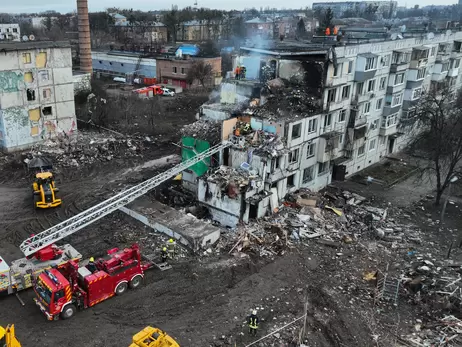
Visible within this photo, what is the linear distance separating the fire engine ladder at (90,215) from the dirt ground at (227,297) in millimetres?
1550

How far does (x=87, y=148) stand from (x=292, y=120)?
19.8 m

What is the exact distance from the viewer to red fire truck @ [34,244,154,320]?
53.5 feet

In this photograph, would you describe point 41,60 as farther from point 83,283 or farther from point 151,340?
point 151,340

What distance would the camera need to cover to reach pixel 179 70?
6656 cm

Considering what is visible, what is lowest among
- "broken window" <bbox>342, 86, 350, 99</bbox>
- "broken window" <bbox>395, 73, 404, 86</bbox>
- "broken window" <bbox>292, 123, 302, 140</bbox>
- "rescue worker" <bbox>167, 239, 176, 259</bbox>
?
"rescue worker" <bbox>167, 239, 176, 259</bbox>

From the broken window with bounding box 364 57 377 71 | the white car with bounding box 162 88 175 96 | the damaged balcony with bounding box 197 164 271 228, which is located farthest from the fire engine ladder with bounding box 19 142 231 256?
the white car with bounding box 162 88 175 96

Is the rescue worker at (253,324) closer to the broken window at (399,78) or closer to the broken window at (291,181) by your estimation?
the broken window at (291,181)

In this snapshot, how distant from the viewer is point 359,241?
2422 cm

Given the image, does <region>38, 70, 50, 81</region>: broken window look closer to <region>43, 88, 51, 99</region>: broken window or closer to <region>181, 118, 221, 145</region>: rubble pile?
<region>43, 88, 51, 99</region>: broken window

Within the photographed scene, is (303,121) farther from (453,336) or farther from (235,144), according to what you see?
(453,336)

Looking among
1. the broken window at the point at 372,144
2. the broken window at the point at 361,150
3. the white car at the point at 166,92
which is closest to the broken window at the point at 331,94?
the broken window at the point at 361,150

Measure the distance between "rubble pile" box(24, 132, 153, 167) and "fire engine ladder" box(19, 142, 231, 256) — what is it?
12669 mm

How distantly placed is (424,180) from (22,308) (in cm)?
3122

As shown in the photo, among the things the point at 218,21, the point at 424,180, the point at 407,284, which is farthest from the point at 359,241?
the point at 218,21
